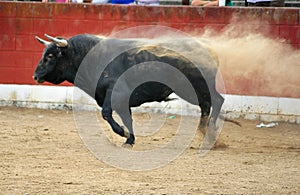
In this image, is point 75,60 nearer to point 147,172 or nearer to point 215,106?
point 215,106

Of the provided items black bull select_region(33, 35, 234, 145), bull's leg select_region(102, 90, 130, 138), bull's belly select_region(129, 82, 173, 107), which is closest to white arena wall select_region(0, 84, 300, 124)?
black bull select_region(33, 35, 234, 145)

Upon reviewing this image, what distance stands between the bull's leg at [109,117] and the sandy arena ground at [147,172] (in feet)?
1.38

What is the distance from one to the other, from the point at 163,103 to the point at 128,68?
123 inches

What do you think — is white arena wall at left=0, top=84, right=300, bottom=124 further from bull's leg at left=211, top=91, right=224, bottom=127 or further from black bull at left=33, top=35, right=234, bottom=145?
black bull at left=33, top=35, right=234, bottom=145

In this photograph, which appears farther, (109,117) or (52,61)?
(52,61)

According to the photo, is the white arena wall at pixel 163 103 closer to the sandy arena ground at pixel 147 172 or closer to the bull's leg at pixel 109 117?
the sandy arena ground at pixel 147 172

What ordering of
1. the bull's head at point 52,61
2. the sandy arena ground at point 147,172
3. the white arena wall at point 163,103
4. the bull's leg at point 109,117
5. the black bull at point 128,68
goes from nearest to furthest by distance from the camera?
1. the sandy arena ground at point 147,172
2. the bull's leg at point 109,117
3. the black bull at point 128,68
4. the bull's head at point 52,61
5. the white arena wall at point 163,103

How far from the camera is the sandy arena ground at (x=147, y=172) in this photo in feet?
24.4

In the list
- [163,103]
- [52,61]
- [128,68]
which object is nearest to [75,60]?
[52,61]

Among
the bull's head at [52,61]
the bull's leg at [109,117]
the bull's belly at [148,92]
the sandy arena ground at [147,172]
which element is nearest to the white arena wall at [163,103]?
the sandy arena ground at [147,172]

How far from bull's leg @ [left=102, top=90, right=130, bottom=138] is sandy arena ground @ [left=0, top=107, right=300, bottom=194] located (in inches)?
16.6

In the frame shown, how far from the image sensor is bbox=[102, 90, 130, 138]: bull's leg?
9742 mm

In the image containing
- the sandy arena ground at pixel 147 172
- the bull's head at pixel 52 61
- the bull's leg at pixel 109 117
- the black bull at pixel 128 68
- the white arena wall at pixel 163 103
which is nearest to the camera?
the sandy arena ground at pixel 147 172

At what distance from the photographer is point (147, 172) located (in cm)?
834
